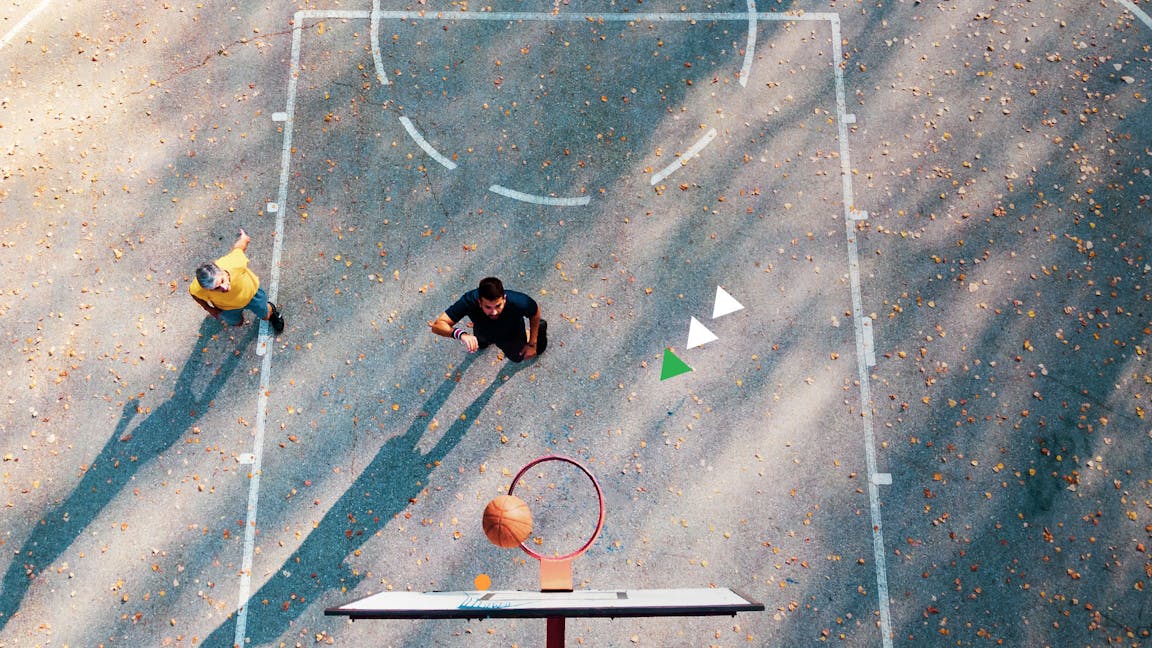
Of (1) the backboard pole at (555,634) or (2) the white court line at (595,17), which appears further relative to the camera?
(2) the white court line at (595,17)

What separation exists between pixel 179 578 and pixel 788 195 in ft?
27.3

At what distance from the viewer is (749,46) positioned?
9.18 metres

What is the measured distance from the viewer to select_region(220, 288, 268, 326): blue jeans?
299 inches

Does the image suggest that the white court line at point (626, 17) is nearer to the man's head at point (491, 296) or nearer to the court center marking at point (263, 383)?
the court center marking at point (263, 383)

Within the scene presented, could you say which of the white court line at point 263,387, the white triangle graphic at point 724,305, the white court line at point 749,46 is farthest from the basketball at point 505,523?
the white court line at point 749,46

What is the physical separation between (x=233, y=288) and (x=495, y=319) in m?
2.84

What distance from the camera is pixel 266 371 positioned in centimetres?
810

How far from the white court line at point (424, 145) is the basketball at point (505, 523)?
4.43 meters

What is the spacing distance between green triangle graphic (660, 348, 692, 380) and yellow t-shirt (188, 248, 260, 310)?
466cm

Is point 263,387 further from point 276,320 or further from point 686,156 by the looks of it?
point 686,156

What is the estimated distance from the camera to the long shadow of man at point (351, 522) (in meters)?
7.51

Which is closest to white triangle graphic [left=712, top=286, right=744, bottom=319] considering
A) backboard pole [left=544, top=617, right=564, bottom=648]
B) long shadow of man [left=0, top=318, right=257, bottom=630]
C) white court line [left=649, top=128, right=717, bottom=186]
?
white court line [left=649, top=128, right=717, bottom=186]

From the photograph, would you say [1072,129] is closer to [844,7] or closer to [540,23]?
[844,7]

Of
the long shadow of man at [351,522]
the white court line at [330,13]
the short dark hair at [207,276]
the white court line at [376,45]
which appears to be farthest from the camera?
the white court line at [330,13]
